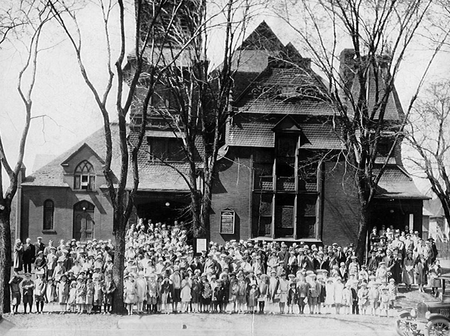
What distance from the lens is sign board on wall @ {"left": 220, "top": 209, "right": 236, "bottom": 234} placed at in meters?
25.4

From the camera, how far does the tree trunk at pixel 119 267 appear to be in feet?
47.9

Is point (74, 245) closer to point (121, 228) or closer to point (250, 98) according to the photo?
point (121, 228)

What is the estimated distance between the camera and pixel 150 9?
61.7 ft

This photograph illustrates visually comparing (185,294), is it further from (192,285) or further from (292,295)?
(292,295)

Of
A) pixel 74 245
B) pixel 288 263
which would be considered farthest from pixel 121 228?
pixel 288 263

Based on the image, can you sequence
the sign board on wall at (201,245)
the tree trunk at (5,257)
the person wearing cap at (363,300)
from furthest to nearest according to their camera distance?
the sign board on wall at (201,245), the person wearing cap at (363,300), the tree trunk at (5,257)

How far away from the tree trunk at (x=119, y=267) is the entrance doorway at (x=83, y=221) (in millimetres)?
7289

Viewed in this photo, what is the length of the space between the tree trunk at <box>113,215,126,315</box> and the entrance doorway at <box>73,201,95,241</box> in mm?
7289

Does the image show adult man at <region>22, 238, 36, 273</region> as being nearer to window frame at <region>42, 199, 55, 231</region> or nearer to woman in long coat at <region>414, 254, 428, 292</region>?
window frame at <region>42, 199, 55, 231</region>

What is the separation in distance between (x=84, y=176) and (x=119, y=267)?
28.8 feet

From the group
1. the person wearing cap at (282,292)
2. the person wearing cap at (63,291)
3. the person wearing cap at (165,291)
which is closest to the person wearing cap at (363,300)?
the person wearing cap at (282,292)

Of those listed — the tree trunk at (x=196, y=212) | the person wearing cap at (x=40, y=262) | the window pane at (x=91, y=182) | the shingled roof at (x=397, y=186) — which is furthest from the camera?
the shingled roof at (x=397, y=186)

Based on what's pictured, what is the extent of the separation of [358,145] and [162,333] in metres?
9.91

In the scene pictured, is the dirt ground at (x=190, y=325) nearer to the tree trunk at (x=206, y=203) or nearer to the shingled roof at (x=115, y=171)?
the tree trunk at (x=206, y=203)
